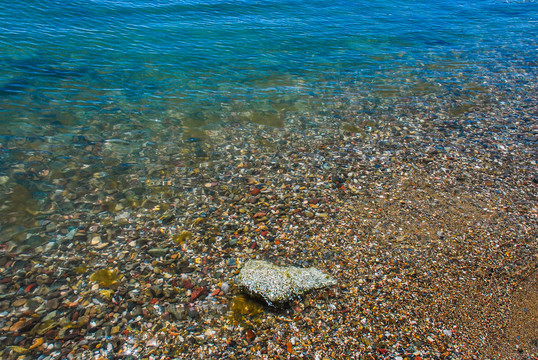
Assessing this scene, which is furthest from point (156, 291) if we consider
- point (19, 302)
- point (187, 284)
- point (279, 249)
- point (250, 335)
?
point (279, 249)

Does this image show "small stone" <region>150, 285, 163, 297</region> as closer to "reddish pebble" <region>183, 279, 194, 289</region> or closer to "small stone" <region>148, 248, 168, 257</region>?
"reddish pebble" <region>183, 279, 194, 289</region>

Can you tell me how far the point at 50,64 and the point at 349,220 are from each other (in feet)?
51.1

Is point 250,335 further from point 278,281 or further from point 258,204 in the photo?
point 258,204

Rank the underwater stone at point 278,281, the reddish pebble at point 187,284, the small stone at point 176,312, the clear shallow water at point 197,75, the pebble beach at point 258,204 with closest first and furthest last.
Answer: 1. the pebble beach at point 258,204
2. the small stone at point 176,312
3. the underwater stone at point 278,281
4. the reddish pebble at point 187,284
5. the clear shallow water at point 197,75

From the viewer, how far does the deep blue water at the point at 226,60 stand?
1443 cm

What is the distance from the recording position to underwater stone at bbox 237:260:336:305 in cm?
676

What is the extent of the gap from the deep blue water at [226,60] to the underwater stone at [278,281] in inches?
297

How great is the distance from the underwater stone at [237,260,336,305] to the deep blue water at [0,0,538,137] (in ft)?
24.7

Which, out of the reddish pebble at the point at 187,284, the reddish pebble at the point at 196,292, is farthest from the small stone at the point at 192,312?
the reddish pebble at the point at 187,284

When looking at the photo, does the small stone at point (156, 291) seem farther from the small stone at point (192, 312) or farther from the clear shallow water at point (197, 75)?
the clear shallow water at point (197, 75)

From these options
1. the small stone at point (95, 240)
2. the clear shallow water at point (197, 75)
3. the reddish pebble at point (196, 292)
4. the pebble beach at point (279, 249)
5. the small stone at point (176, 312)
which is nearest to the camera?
the pebble beach at point (279, 249)

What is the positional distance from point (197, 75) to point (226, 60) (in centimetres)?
251

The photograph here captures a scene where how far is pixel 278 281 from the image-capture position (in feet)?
22.8

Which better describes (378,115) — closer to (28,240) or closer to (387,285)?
(387,285)
